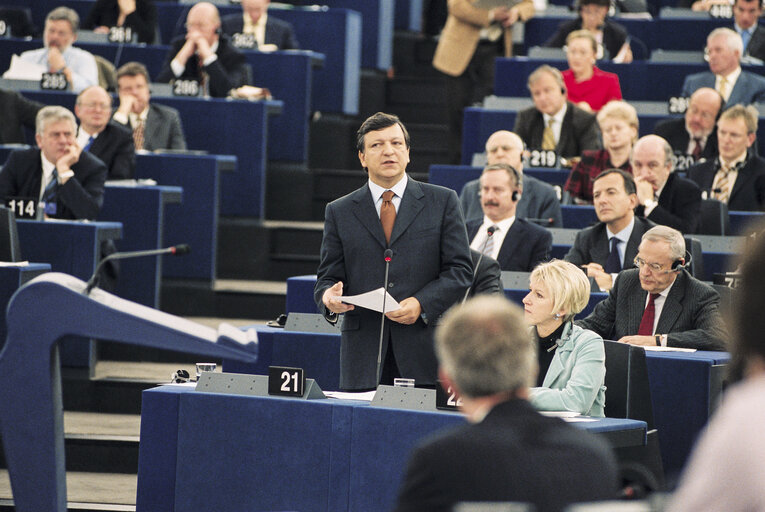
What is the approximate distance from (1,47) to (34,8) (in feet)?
2.88

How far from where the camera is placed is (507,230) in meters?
5.41

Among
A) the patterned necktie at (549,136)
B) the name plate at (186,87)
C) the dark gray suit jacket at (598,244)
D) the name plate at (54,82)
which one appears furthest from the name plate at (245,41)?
the dark gray suit jacket at (598,244)

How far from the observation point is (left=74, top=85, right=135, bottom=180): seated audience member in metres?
6.48

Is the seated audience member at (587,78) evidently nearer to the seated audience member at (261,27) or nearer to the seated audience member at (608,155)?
the seated audience member at (608,155)

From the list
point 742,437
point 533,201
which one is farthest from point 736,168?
point 742,437

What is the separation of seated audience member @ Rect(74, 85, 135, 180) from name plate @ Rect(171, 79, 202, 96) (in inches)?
33.8

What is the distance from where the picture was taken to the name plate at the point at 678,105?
24.0 ft

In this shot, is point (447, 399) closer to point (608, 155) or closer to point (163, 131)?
point (608, 155)

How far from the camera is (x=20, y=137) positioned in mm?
7062

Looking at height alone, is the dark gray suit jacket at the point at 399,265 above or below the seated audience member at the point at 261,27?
below

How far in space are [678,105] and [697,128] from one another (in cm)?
41

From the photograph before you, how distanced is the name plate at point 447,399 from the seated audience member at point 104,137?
352 cm

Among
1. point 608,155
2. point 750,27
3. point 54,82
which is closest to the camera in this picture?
point 608,155

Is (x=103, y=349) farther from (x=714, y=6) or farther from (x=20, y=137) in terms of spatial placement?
(x=714, y=6)
